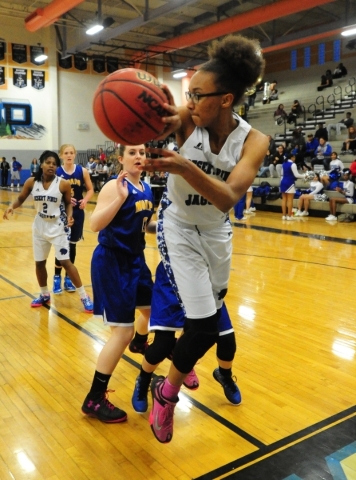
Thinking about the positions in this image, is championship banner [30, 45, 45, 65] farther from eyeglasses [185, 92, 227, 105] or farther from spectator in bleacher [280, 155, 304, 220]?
eyeglasses [185, 92, 227, 105]

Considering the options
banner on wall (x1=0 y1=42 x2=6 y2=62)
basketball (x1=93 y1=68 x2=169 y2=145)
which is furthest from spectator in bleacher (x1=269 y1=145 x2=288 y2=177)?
basketball (x1=93 y1=68 x2=169 y2=145)

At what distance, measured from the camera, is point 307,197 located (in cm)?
1285

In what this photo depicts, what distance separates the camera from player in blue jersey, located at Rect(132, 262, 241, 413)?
253cm

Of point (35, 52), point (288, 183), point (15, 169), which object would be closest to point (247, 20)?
point (288, 183)

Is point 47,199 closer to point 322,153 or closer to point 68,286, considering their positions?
point 68,286

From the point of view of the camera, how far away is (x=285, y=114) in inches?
742

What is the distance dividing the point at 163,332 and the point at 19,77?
22.3 meters

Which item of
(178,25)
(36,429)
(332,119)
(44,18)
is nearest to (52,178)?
(36,429)

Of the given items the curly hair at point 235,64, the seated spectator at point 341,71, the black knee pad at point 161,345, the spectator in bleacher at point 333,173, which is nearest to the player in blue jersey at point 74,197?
the black knee pad at point 161,345

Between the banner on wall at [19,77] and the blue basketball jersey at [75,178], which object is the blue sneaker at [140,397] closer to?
the blue basketball jersey at [75,178]

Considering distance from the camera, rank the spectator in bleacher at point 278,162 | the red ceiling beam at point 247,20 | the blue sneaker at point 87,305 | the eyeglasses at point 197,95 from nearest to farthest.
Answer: the eyeglasses at point 197,95
the blue sneaker at point 87,305
the red ceiling beam at point 247,20
the spectator in bleacher at point 278,162

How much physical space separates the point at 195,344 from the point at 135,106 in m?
1.08

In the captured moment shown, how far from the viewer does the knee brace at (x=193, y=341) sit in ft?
Result: 7.06

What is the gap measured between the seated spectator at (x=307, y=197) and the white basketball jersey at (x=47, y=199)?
920 centimetres
